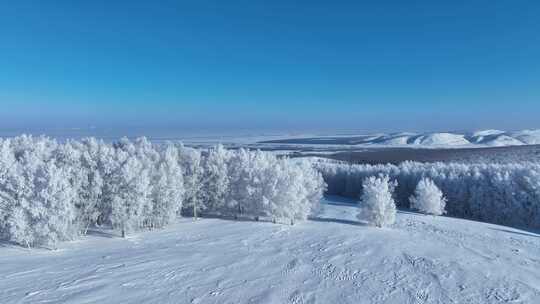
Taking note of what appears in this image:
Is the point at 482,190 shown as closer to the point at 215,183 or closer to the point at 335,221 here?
the point at 335,221

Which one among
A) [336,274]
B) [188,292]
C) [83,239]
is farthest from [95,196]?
[336,274]

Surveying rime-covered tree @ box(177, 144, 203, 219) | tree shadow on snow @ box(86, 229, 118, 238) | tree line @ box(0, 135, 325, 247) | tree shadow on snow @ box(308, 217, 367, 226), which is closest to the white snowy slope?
tree shadow on snow @ box(86, 229, 118, 238)

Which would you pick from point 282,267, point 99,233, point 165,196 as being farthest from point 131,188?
point 282,267

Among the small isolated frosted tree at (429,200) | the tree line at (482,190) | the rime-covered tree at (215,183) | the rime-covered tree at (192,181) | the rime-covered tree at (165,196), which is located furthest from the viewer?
the tree line at (482,190)

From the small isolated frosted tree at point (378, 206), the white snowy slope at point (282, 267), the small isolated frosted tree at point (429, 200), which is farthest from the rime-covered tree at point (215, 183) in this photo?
the small isolated frosted tree at point (429, 200)

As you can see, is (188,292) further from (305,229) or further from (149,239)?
(305,229)

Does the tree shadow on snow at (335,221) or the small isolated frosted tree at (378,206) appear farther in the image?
the tree shadow on snow at (335,221)

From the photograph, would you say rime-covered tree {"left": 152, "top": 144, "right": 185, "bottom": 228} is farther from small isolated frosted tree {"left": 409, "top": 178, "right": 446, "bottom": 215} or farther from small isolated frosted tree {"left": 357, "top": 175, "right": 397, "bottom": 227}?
small isolated frosted tree {"left": 409, "top": 178, "right": 446, "bottom": 215}

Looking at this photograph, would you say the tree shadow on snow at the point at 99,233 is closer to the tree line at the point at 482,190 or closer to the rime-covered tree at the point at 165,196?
the rime-covered tree at the point at 165,196

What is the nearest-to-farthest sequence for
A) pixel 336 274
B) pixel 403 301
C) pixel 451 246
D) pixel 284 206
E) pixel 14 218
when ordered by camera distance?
pixel 403 301 → pixel 336 274 → pixel 14 218 → pixel 451 246 → pixel 284 206
